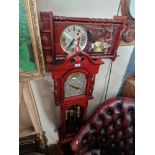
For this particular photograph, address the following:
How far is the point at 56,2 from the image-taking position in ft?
2.98

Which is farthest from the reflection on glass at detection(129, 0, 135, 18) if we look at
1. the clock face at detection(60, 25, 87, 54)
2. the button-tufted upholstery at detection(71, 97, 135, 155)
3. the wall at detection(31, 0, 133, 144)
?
the button-tufted upholstery at detection(71, 97, 135, 155)

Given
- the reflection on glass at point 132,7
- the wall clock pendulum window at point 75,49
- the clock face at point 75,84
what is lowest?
the clock face at point 75,84

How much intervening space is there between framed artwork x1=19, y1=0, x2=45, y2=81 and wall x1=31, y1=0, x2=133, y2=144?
125 millimetres

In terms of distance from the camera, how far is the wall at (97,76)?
94 cm

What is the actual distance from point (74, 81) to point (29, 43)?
343mm

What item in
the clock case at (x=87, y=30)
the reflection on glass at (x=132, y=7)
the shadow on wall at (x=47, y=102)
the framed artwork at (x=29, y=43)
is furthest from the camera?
the shadow on wall at (x=47, y=102)

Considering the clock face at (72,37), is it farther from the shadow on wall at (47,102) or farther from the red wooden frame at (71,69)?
the shadow on wall at (47,102)

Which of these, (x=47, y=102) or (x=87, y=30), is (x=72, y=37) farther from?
(x=47, y=102)

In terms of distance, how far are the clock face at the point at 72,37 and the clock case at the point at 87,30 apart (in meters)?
0.02

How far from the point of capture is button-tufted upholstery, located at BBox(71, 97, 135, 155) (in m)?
1.29

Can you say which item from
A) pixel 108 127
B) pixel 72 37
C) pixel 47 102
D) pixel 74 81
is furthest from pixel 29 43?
pixel 108 127

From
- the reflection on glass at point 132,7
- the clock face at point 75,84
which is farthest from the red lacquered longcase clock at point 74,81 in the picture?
the reflection on glass at point 132,7
